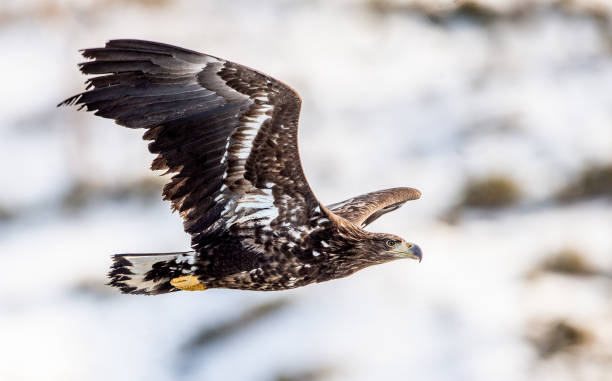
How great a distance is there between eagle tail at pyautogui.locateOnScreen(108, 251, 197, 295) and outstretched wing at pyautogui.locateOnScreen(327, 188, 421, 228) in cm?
182

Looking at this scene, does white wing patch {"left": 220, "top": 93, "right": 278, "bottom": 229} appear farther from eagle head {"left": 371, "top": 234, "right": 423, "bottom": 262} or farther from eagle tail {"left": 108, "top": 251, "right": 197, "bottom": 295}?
eagle head {"left": 371, "top": 234, "right": 423, "bottom": 262}

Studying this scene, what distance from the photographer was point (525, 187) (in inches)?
899

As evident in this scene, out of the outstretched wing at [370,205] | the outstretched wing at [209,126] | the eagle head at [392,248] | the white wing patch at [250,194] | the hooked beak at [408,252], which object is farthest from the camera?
the outstretched wing at [370,205]

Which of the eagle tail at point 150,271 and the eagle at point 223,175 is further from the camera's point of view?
the eagle tail at point 150,271

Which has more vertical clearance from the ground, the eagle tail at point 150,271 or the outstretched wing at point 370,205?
the outstretched wing at point 370,205

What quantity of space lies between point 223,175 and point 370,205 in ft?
7.83

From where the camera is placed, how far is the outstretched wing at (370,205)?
28.7 ft

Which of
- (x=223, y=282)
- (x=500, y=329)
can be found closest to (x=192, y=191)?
(x=223, y=282)

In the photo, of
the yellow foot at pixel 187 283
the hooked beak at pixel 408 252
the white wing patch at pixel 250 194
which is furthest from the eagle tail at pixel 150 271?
the hooked beak at pixel 408 252

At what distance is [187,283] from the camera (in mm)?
7375

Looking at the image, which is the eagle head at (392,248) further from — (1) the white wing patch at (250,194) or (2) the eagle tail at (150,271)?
(2) the eagle tail at (150,271)

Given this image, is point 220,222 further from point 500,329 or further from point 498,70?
point 498,70

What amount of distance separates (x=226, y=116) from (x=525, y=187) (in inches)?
676

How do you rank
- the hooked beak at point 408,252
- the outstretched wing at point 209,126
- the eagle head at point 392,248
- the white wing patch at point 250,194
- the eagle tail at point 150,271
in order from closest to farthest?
the outstretched wing at point 209,126, the white wing patch at point 250,194, the eagle tail at point 150,271, the eagle head at point 392,248, the hooked beak at point 408,252
